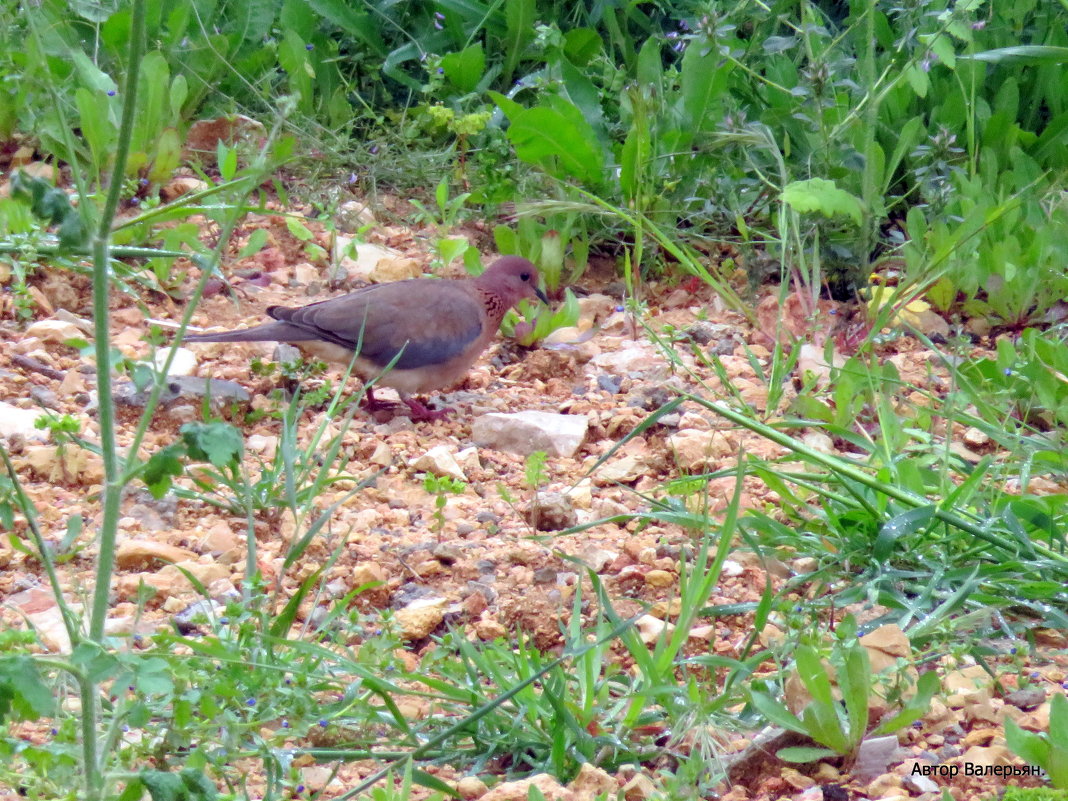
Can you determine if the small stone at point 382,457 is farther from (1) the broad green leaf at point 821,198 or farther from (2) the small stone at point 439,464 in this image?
(1) the broad green leaf at point 821,198

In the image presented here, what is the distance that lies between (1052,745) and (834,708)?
371mm

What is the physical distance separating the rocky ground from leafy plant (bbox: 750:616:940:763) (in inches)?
2.1

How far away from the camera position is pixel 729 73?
5359mm

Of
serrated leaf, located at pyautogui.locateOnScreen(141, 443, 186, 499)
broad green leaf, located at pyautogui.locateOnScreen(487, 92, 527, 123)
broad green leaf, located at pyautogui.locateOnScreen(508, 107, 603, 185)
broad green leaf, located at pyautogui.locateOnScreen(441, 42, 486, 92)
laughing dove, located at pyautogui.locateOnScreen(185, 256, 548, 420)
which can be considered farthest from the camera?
broad green leaf, located at pyautogui.locateOnScreen(441, 42, 486, 92)

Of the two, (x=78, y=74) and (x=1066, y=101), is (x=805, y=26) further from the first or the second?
(x=78, y=74)

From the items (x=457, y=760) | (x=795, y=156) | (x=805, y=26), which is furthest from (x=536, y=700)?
(x=795, y=156)

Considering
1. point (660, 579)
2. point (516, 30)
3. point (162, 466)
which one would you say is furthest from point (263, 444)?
point (516, 30)

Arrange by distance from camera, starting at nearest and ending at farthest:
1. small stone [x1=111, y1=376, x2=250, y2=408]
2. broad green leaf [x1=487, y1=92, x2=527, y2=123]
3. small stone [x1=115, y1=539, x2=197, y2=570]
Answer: small stone [x1=115, y1=539, x2=197, y2=570] < small stone [x1=111, y1=376, x2=250, y2=408] < broad green leaf [x1=487, y1=92, x2=527, y2=123]

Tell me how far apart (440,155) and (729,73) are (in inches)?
51.8

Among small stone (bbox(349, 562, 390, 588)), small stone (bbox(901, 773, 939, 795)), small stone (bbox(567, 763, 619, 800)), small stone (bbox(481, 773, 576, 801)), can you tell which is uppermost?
small stone (bbox(481, 773, 576, 801))

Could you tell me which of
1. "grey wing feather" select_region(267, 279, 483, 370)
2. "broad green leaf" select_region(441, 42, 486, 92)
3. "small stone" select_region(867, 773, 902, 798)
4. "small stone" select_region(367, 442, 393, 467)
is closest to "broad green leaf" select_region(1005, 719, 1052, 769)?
"small stone" select_region(867, 773, 902, 798)

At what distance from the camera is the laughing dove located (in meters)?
4.44

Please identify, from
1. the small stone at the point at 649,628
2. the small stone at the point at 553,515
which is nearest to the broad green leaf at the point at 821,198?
the small stone at the point at 553,515

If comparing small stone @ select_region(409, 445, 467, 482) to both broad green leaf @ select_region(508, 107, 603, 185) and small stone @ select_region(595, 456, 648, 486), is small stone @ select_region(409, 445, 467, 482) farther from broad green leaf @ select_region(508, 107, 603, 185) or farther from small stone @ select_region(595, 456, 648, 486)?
broad green leaf @ select_region(508, 107, 603, 185)
